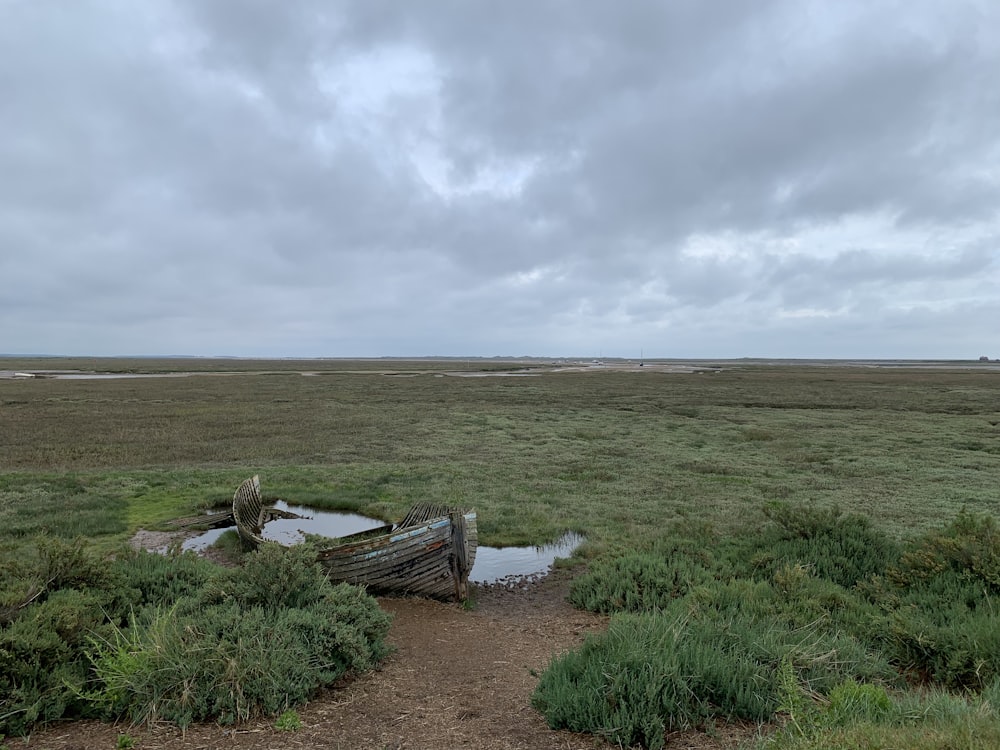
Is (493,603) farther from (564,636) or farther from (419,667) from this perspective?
(419,667)

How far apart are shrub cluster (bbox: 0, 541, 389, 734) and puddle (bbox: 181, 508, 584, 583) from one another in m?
4.40

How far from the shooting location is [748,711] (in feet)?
17.2

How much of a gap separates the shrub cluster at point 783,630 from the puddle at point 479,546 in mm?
1841

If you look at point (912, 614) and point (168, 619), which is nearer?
point (168, 619)

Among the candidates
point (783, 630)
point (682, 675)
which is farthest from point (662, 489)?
point (682, 675)

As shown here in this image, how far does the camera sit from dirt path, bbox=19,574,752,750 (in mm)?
5004

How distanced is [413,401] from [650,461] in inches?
1057

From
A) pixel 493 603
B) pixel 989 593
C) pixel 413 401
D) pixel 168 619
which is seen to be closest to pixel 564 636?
pixel 493 603

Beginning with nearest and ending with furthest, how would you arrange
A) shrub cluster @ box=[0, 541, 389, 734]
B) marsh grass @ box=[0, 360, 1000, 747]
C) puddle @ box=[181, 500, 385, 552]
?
shrub cluster @ box=[0, 541, 389, 734] → marsh grass @ box=[0, 360, 1000, 747] → puddle @ box=[181, 500, 385, 552]

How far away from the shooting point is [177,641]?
5812mm

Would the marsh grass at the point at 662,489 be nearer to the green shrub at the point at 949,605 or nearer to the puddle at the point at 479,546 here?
the green shrub at the point at 949,605

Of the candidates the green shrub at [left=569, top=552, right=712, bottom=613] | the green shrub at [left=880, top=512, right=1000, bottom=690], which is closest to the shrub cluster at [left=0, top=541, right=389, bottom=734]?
the green shrub at [left=569, top=552, right=712, bottom=613]

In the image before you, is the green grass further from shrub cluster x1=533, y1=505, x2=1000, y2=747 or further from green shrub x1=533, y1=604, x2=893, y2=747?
green shrub x1=533, y1=604, x2=893, y2=747

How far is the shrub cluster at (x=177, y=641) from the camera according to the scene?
530cm
